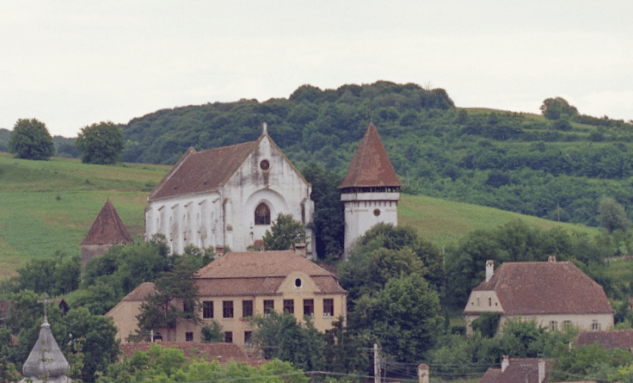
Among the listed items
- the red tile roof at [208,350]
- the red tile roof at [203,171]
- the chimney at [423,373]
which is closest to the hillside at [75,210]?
the red tile roof at [203,171]

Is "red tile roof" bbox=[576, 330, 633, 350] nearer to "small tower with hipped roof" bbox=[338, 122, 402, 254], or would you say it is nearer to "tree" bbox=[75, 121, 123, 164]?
"small tower with hipped roof" bbox=[338, 122, 402, 254]

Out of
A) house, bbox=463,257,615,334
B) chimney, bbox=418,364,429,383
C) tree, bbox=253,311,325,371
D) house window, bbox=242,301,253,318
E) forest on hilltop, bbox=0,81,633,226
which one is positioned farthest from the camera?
forest on hilltop, bbox=0,81,633,226

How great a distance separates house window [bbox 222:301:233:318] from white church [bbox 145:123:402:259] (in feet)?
32.5

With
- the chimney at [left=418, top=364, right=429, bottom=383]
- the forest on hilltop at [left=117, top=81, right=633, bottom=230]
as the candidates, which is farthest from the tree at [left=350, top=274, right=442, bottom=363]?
the forest on hilltop at [left=117, top=81, right=633, bottom=230]

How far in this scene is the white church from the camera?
91.4 m

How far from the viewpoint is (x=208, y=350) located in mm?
68188

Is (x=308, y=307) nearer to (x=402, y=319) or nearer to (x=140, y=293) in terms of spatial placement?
(x=402, y=319)

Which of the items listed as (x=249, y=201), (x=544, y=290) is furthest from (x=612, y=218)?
(x=249, y=201)

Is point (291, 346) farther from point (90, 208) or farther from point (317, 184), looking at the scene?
point (90, 208)

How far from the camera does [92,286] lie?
282 ft

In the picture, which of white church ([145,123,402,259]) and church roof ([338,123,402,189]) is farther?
church roof ([338,123,402,189])

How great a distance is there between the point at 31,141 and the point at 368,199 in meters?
77.4

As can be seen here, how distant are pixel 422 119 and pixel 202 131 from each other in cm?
3313

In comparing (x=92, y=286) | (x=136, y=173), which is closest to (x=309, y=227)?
(x=92, y=286)
